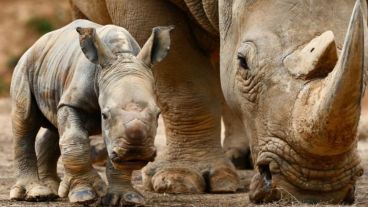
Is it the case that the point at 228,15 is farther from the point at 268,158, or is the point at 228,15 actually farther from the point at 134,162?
the point at 134,162

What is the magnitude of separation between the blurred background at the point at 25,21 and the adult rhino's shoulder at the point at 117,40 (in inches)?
665

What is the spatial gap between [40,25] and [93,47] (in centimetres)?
1801

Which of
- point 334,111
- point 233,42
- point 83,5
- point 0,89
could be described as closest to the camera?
point 334,111

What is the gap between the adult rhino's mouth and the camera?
595 centimetres

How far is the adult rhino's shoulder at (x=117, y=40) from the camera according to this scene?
613cm

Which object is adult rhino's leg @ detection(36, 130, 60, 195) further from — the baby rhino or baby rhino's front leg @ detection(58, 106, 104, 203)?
baby rhino's front leg @ detection(58, 106, 104, 203)

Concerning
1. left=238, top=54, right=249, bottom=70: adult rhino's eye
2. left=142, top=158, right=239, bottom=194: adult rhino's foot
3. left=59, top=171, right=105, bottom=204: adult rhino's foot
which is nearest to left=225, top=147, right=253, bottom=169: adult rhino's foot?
left=142, top=158, right=239, bottom=194: adult rhino's foot

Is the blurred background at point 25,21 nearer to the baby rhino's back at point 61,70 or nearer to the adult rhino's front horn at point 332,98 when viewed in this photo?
the baby rhino's back at point 61,70

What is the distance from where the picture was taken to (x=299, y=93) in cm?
584

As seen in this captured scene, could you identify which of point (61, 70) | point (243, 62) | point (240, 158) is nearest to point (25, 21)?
point (240, 158)

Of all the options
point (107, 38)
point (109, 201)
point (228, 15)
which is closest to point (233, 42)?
point (228, 15)

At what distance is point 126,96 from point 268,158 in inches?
34.9

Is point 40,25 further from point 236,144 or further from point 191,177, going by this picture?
point 191,177

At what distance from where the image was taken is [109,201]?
19.9 ft
